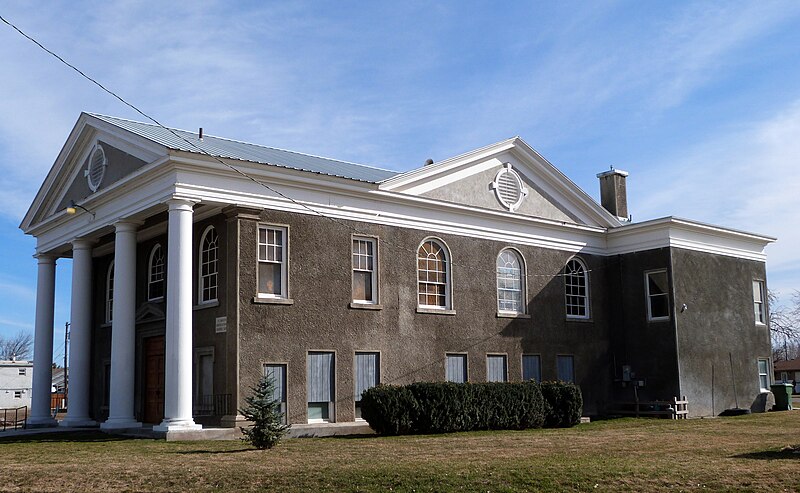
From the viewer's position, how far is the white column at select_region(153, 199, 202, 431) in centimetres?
2011

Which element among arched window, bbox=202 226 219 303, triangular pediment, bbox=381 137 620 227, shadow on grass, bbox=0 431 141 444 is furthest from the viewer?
triangular pediment, bbox=381 137 620 227

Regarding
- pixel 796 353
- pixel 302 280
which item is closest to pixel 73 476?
pixel 302 280

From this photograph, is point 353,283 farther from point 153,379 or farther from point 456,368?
point 153,379

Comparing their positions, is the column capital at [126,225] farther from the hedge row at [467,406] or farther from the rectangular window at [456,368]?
the rectangular window at [456,368]

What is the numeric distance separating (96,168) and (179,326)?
7308 millimetres

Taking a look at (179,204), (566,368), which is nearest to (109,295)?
(179,204)

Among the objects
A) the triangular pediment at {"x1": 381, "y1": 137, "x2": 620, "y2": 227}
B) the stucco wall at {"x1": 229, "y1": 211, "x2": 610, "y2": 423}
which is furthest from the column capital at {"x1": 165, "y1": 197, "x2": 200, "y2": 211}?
the triangular pediment at {"x1": 381, "y1": 137, "x2": 620, "y2": 227}

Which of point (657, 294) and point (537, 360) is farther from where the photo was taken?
point (657, 294)

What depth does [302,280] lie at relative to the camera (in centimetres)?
2275

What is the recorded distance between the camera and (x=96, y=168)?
82.9ft

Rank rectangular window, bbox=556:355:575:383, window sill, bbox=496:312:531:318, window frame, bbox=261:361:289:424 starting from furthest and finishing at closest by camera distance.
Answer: rectangular window, bbox=556:355:575:383 → window sill, bbox=496:312:531:318 → window frame, bbox=261:361:289:424

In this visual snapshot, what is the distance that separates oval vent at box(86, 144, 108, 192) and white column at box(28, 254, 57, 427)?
454 centimetres

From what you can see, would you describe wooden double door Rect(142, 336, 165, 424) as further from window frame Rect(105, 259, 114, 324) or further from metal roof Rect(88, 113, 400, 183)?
metal roof Rect(88, 113, 400, 183)

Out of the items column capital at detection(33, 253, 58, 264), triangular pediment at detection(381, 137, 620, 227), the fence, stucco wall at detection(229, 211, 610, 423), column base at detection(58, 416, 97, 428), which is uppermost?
triangular pediment at detection(381, 137, 620, 227)
